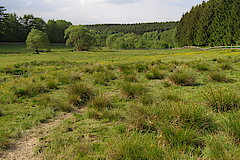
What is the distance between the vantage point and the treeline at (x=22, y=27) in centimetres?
7626

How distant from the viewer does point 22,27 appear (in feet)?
274

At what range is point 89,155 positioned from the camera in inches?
128

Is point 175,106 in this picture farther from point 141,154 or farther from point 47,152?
point 47,152

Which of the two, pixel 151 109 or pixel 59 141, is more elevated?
pixel 151 109

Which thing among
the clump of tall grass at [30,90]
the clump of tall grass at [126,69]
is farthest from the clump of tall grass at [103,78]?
the clump of tall grass at [30,90]

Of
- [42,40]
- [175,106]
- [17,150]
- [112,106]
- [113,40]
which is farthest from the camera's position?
[113,40]

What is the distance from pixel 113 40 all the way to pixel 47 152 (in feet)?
347

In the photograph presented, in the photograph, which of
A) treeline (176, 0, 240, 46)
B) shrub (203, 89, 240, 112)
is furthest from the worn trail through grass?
treeline (176, 0, 240, 46)

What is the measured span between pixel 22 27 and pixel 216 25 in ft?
245

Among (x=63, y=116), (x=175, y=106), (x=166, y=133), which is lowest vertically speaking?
(x=63, y=116)

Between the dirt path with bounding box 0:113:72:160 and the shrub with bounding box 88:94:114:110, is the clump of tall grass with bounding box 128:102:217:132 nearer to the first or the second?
the shrub with bounding box 88:94:114:110

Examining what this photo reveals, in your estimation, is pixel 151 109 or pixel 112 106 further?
pixel 112 106

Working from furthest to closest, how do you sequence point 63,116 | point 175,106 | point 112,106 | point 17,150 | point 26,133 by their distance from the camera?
1. point 112,106
2. point 63,116
3. point 26,133
4. point 175,106
5. point 17,150

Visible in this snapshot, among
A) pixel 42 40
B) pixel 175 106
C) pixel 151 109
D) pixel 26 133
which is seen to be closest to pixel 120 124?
pixel 151 109
